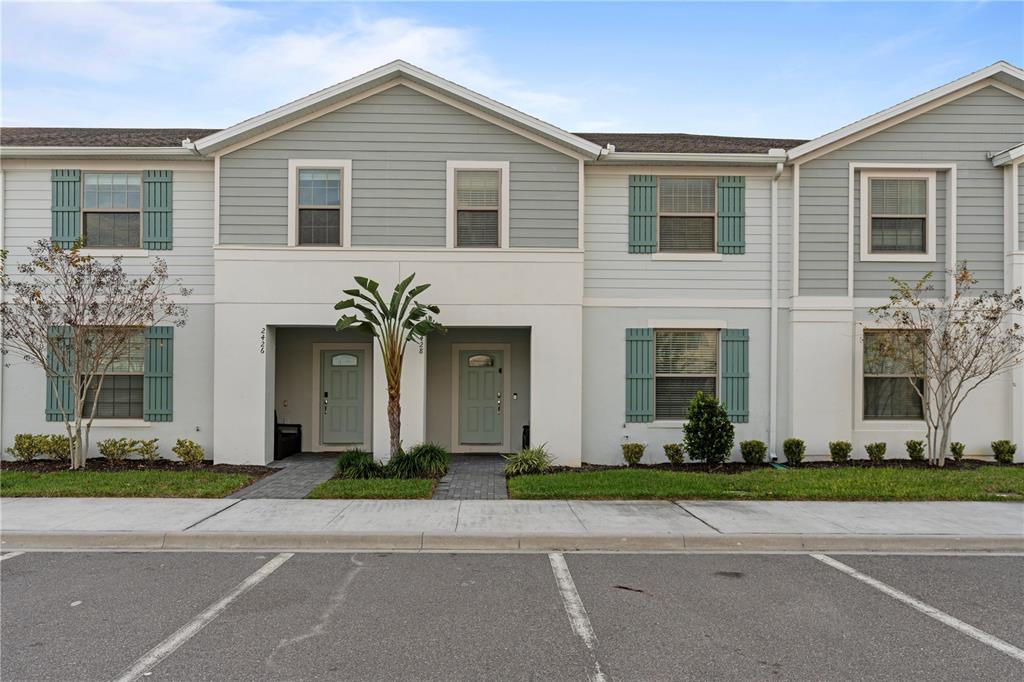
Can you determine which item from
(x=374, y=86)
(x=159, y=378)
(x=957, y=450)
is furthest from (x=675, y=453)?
(x=159, y=378)

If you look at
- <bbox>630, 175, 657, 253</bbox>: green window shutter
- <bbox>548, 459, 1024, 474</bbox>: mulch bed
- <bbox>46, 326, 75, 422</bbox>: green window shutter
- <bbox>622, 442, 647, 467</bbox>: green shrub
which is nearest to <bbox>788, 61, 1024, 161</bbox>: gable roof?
<bbox>630, 175, 657, 253</bbox>: green window shutter

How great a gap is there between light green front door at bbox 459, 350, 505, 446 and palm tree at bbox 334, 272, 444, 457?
2452 mm

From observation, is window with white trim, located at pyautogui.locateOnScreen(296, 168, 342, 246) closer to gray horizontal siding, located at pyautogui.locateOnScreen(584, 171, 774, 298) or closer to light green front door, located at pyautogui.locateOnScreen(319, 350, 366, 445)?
light green front door, located at pyautogui.locateOnScreen(319, 350, 366, 445)

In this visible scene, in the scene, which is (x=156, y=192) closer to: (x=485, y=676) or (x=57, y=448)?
(x=57, y=448)

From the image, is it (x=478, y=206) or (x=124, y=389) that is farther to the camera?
(x=124, y=389)

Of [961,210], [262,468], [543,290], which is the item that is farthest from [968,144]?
[262,468]

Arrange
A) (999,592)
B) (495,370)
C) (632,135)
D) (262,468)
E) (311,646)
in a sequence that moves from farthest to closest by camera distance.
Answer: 1. (632,135)
2. (495,370)
3. (262,468)
4. (999,592)
5. (311,646)

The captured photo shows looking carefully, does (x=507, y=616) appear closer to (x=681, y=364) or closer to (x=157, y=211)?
(x=681, y=364)

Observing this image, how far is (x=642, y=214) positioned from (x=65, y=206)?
10532 millimetres

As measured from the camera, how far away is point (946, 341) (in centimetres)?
1091

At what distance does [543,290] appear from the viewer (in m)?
11.5

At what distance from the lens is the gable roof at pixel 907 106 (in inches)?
464

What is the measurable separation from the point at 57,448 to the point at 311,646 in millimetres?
9304

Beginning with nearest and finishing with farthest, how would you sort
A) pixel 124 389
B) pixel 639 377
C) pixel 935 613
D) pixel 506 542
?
pixel 935 613 → pixel 506 542 → pixel 124 389 → pixel 639 377
